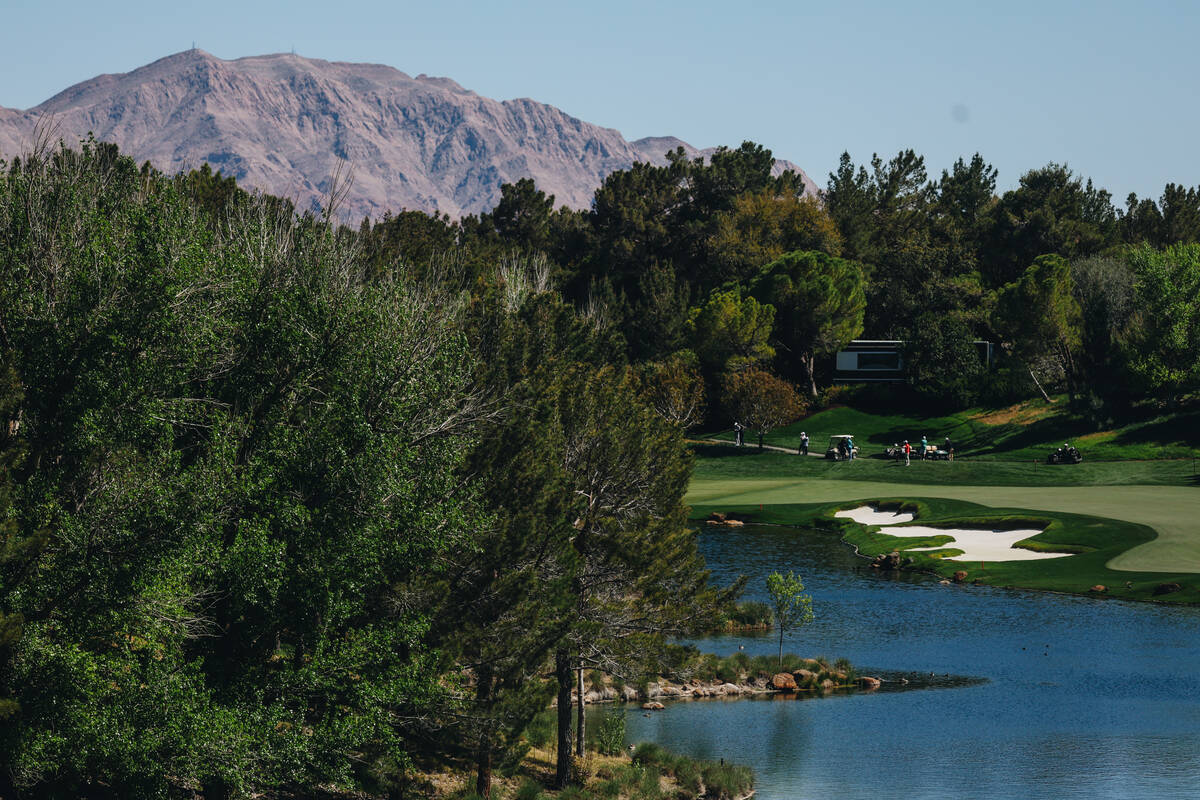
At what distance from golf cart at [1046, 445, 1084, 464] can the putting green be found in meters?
8.60

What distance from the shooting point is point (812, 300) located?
433 ft

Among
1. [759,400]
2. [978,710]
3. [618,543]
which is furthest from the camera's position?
[759,400]

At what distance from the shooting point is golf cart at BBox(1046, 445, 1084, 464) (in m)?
97.2

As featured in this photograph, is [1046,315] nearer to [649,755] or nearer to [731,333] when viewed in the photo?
[731,333]

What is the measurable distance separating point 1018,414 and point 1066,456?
17.4 meters

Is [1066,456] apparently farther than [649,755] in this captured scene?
Yes

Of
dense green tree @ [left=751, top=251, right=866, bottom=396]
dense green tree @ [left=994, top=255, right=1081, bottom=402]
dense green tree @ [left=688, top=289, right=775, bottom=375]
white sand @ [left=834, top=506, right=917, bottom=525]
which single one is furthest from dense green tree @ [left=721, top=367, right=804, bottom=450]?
white sand @ [left=834, top=506, right=917, bottom=525]

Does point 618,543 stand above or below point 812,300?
below

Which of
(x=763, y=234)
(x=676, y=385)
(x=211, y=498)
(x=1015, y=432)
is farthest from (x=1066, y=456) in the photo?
(x=211, y=498)

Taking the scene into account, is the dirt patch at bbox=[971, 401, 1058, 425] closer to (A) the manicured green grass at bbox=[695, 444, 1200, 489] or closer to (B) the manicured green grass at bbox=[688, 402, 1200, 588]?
(B) the manicured green grass at bbox=[688, 402, 1200, 588]

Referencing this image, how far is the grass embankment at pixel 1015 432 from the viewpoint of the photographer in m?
98.4

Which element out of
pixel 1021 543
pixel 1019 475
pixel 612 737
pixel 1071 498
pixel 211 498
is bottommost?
pixel 612 737

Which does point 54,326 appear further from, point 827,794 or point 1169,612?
point 1169,612

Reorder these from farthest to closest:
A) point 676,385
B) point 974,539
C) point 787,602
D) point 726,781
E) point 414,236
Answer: point 676,385 → point 414,236 → point 974,539 → point 787,602 → point 726,781
